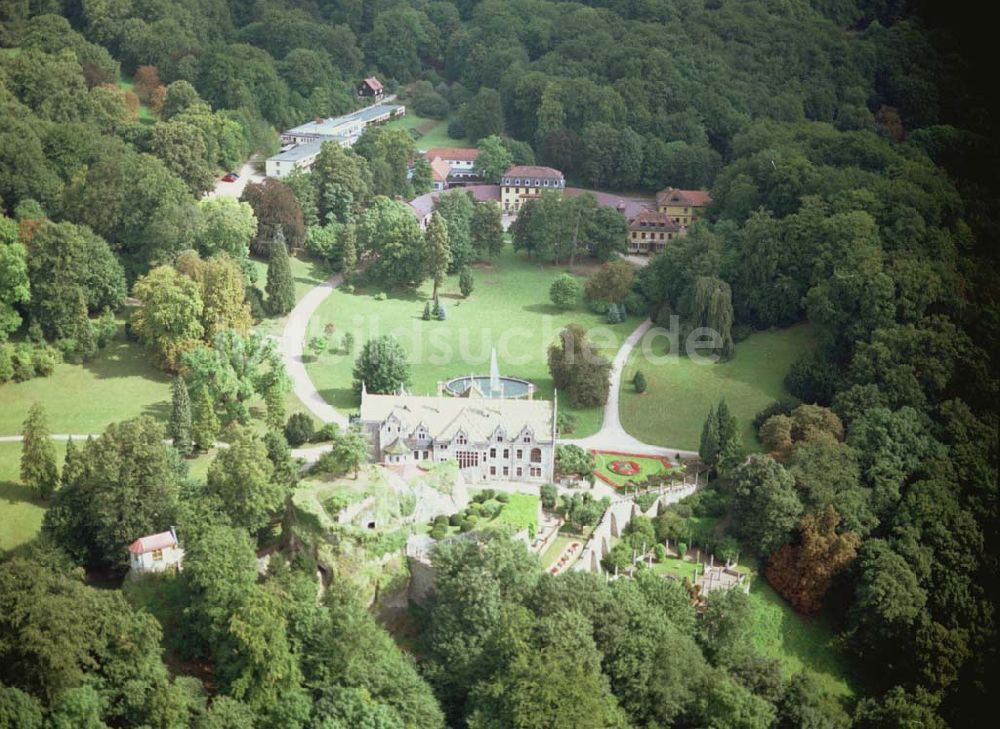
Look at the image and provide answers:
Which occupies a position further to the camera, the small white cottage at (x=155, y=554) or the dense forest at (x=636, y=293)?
the small white cottage at (x=155, y=554)

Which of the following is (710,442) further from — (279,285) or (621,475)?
(279,285)

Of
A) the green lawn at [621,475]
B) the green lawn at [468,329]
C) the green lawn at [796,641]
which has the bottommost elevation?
the green lawn at [796,641]

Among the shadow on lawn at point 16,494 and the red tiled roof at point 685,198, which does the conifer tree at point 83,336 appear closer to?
the shadow on lawn at point 16,494

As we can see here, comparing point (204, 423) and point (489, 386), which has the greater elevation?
point (204, 423)

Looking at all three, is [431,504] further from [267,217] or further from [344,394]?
[267,217]

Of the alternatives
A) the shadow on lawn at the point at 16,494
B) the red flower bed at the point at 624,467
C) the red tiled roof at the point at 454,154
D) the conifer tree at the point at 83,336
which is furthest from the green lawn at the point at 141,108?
the red flower bed at the point at 624,467

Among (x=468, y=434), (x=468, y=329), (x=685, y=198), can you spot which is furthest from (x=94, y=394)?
(x=685, y=198)
